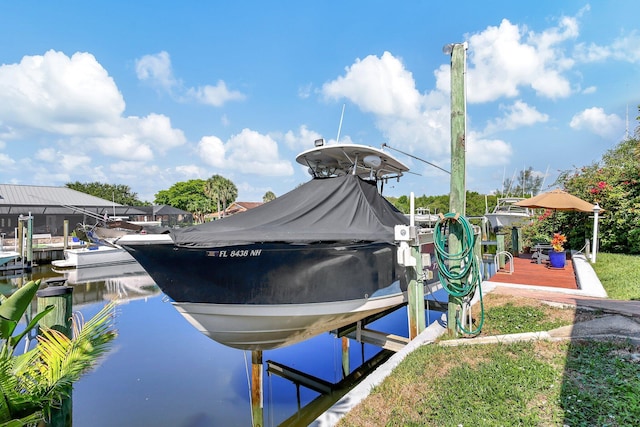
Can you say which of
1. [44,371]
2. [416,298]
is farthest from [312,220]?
[44,371]

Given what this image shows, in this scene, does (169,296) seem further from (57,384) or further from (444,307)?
(444,307)

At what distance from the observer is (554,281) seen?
7.57m

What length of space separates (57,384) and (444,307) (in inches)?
265

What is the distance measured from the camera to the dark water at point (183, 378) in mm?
6102

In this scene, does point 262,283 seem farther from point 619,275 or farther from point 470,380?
point 619,275

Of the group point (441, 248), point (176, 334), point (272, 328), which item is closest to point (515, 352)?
point (441, 248)

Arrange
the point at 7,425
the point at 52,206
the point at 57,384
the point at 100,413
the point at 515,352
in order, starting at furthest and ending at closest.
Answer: the point at 52,206 → the point at 100,413 → the point at 515,352 → the point at 57,384 → the point at 7,425

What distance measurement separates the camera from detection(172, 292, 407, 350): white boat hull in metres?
4.82

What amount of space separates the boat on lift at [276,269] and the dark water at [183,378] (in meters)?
0.98

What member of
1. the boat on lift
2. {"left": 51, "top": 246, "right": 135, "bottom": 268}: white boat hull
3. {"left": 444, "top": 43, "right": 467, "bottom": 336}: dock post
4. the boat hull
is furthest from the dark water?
{"left": 51, "top": 246, "right": 135, "bottom": 268}: white boat hull

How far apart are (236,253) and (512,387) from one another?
10.9 ft

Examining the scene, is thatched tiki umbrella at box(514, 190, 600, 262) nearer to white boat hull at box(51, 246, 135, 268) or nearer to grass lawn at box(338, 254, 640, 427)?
grass lawn at box(338, 254, 640, 427)

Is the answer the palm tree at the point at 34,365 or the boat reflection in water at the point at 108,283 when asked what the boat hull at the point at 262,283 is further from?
the boat reflection in water at the point at 108,283

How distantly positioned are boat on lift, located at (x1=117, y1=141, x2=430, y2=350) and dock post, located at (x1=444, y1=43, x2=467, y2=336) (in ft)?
2.98
